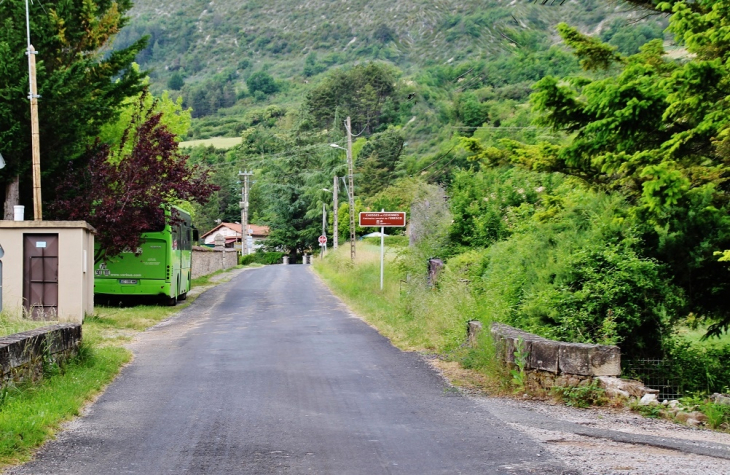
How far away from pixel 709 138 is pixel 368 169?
216 feet

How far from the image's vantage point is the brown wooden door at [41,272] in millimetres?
17469

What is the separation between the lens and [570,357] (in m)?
9.28

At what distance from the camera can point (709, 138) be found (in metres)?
11.6

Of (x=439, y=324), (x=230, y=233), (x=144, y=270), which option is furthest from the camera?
(x=230, y=233)

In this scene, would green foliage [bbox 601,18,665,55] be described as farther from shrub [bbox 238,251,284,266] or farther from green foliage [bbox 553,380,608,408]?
shrub [bbox 238,251,284,266]

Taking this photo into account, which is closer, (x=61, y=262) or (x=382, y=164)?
(x=61, y=262)

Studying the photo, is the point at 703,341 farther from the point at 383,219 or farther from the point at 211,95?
the point at 211,95

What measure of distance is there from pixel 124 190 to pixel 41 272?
5.36m

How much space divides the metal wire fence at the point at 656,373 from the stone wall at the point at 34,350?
7326 millimetres

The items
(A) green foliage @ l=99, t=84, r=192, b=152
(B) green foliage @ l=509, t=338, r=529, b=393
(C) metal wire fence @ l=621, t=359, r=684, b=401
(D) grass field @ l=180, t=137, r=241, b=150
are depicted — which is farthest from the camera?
(D) grass field @ l=180, t=137, r=241, b=150

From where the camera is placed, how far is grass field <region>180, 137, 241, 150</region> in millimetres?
136750

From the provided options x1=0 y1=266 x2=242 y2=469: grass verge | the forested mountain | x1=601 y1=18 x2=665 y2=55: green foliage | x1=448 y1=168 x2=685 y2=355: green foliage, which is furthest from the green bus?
x1=601 y1=18 x2=665 y2=55: green foliage

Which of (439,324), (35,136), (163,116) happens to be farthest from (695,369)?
(163,116)

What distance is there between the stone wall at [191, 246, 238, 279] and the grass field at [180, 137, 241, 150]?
234 feet
